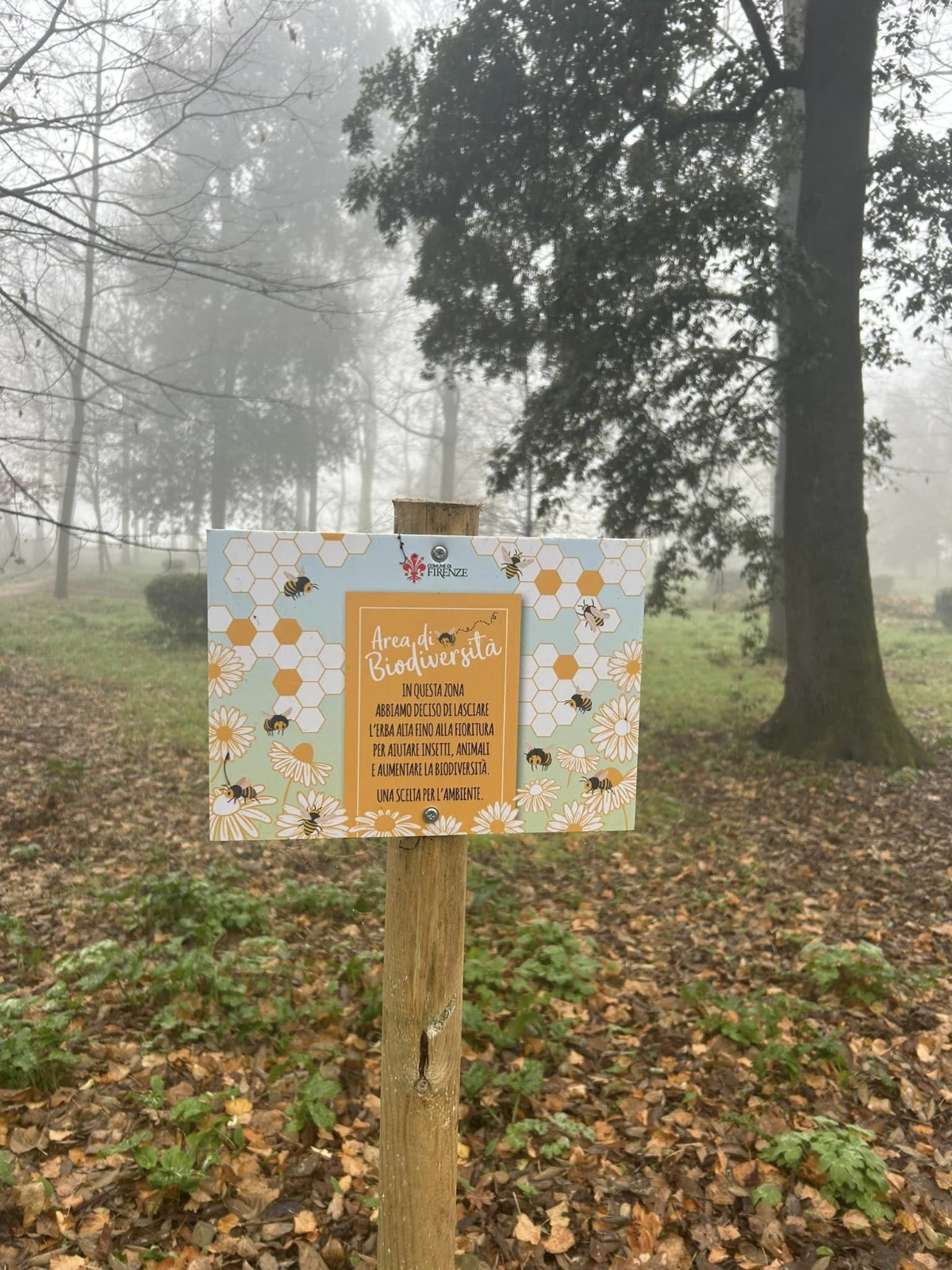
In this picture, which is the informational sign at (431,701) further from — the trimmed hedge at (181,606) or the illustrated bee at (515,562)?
the trimmed hedge at (181,606)

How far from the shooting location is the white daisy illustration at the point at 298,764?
6.27 feet

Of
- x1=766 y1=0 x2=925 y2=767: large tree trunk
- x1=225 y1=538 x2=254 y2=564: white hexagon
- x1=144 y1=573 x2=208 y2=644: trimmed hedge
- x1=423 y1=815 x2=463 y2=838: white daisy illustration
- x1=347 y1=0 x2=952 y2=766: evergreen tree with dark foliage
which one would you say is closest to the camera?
x1=225 y1=538 x2=254 y2=564: white hexagon

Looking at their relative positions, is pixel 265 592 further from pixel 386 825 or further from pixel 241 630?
pixel 386 825

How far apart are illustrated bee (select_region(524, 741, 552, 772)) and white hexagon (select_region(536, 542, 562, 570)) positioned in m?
0.39

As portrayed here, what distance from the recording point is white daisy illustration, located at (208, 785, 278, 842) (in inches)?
74.5

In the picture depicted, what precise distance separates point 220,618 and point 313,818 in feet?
1.52

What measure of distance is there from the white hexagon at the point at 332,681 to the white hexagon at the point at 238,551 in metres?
0.29

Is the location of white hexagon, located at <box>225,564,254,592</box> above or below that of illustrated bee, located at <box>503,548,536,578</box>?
below

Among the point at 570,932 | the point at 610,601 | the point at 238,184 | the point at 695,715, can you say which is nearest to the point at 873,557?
the point at 238,184

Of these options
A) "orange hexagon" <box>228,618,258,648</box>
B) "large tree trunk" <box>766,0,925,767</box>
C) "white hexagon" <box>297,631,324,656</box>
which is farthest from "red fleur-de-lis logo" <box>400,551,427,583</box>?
"large tree trunk" <box>766,0,925,767</box>

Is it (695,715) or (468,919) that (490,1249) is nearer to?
(468,919)

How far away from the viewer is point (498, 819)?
6.56 ft

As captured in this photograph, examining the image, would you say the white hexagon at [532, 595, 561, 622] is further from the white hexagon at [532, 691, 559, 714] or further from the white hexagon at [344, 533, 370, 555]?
the white hexagon at [344, 533, 370, 555]

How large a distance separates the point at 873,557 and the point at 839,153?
4184 centimetres
